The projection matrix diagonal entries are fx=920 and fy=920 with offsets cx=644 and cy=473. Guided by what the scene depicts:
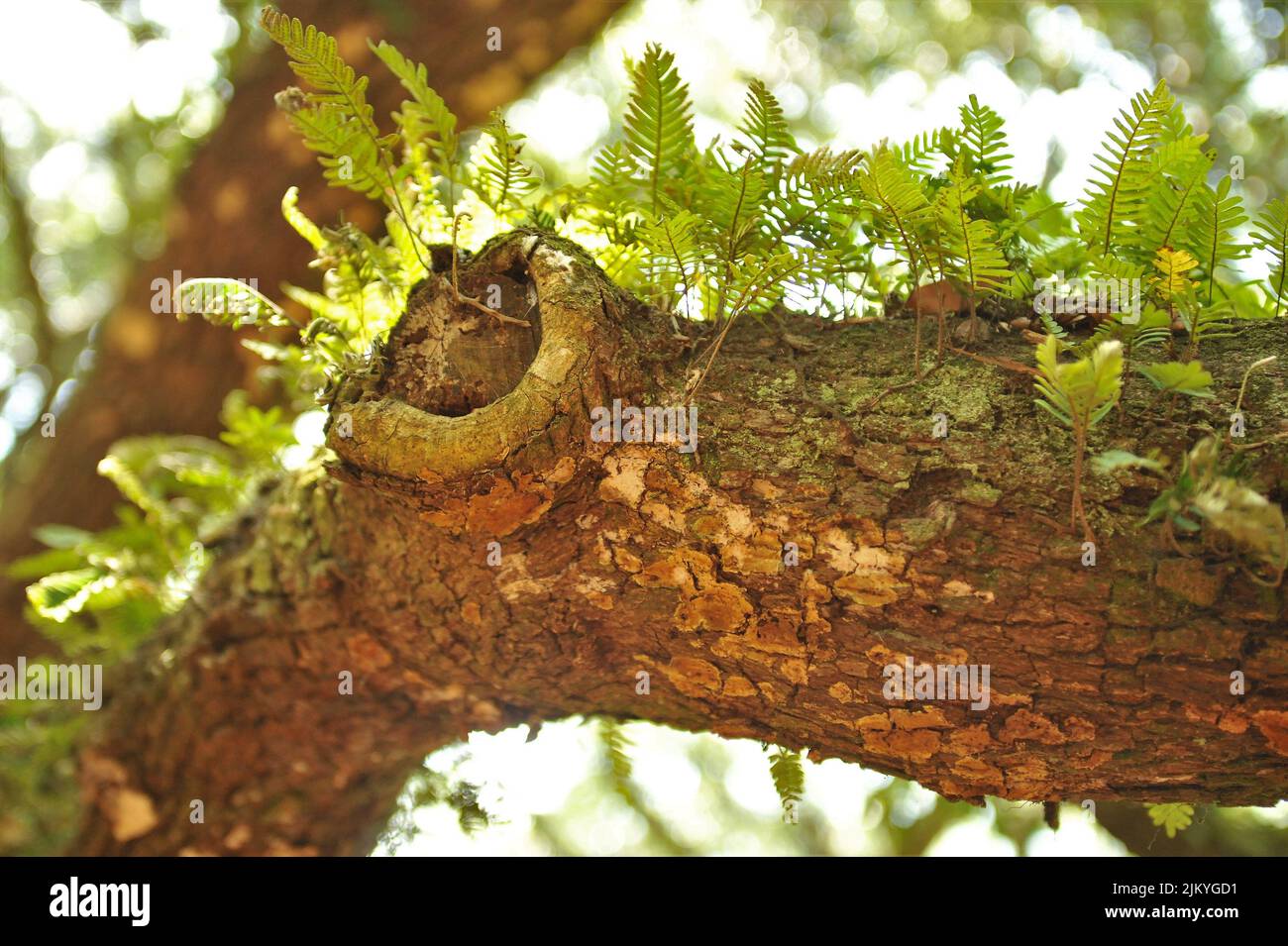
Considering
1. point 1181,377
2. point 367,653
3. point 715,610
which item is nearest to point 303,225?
point 367,653

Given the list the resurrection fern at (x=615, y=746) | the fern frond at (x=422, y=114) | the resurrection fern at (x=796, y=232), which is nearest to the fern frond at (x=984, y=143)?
the resurrection fern at (x=796, y=232)

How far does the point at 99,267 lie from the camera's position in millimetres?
6215

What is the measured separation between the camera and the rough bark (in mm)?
1389

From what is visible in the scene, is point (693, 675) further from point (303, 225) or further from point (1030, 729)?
point (303, 225)

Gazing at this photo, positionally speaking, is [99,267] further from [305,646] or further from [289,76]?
[305,646]

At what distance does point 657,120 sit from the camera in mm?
1732

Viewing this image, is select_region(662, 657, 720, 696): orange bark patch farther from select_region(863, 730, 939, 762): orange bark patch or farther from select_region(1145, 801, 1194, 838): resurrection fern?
select_region(1145, 801, 1194, 838): resurrection fern

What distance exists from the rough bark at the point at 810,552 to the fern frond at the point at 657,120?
12.6 inches

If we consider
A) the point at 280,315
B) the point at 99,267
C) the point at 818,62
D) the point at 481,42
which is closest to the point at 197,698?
the point at 280,315

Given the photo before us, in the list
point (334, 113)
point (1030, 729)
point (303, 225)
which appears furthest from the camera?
point (303, 225)

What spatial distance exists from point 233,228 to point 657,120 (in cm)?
217

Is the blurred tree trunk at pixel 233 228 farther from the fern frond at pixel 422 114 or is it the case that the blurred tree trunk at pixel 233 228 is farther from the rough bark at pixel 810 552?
the rough bark at pixel 810 552

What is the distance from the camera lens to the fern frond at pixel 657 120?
65.5 inches
